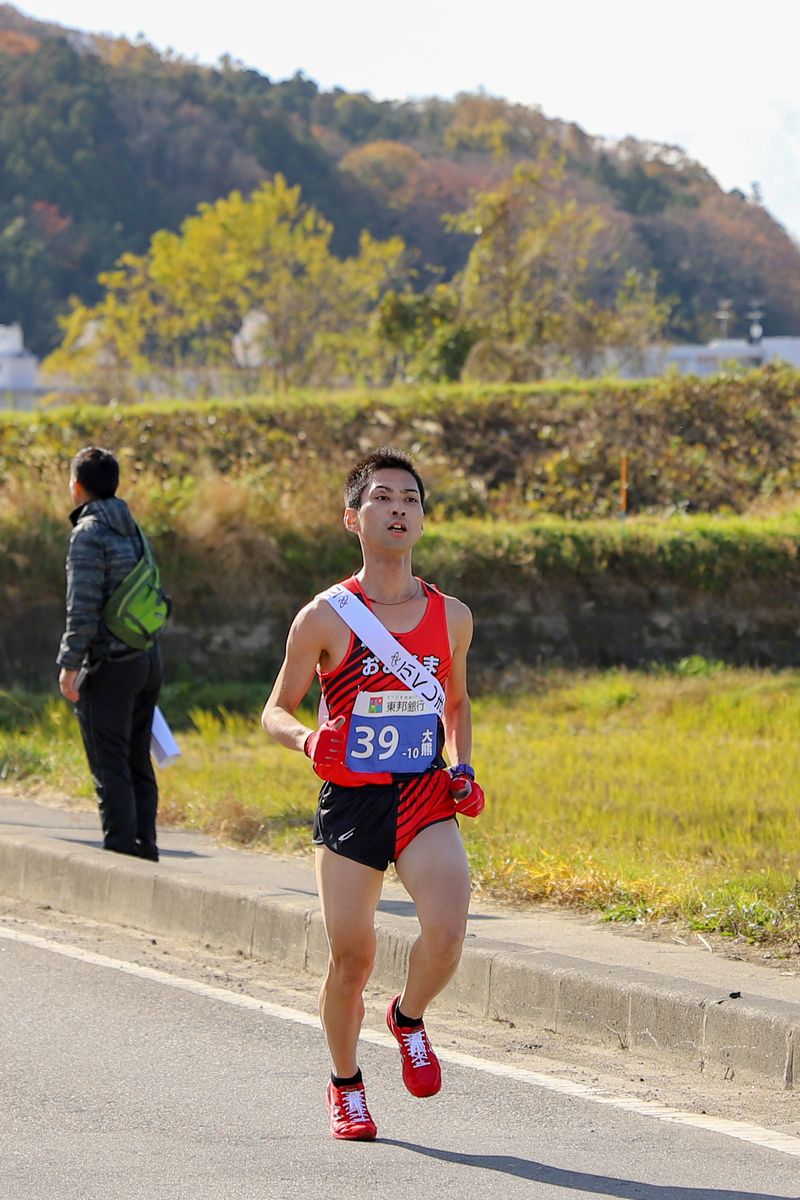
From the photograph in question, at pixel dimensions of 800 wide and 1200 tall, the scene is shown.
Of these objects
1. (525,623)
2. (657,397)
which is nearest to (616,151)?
(657,397)

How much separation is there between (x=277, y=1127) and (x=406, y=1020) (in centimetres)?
49

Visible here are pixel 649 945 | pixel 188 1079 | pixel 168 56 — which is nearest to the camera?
pixel 188 1079

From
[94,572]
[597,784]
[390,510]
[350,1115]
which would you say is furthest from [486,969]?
[597,784]

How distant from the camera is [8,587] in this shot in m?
16.3

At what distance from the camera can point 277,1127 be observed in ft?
17.4

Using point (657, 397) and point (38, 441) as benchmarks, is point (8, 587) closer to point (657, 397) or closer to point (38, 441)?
point (38, 441)

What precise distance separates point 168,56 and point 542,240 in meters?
55.4

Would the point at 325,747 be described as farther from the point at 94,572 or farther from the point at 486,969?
the point at 94,572

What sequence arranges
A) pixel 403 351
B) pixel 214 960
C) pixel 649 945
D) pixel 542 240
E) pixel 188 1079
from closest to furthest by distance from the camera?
pixel 188 1079 → pixel 649 945 → pixel 214 960 → pixel 403 351 → pixel 542 240

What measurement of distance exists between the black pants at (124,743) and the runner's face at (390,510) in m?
3.96

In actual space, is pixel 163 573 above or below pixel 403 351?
below

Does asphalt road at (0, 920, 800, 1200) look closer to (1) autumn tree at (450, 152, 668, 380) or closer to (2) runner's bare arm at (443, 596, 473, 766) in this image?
(2) runner's bare arm at (443, 596, 473, 766)

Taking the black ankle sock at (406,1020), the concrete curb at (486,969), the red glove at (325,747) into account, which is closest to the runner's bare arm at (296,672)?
the red glove at (325,747)

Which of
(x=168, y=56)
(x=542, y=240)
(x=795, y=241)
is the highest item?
(x=168, y=56)
